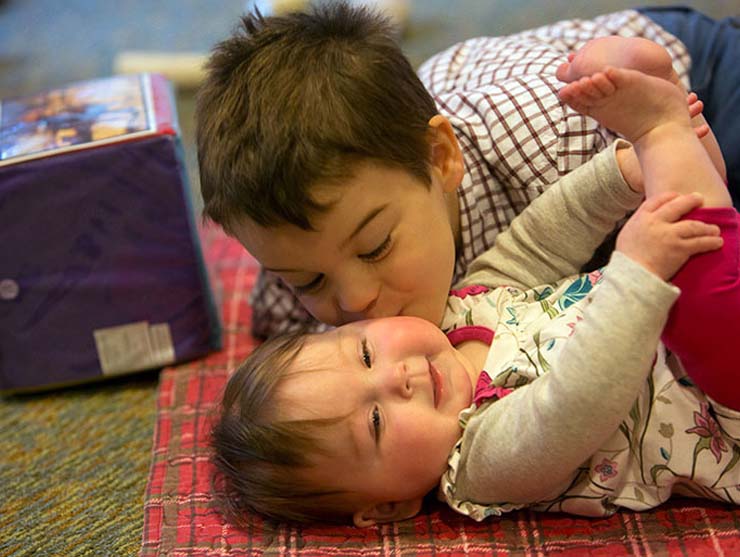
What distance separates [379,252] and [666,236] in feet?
1.05

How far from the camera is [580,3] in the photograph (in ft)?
8.32

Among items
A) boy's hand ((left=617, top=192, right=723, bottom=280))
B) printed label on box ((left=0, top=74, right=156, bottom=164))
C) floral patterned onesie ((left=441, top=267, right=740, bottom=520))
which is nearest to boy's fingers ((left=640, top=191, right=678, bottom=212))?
boy's hand ((left=617, top=192, right=723, bottom=280))

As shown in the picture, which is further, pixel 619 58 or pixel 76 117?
pixel 76 117

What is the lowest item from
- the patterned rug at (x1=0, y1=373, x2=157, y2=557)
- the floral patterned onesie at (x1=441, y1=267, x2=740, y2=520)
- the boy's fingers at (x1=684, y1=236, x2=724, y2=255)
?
the patterned rug at (x1=0, y1=373, x2=157, y2=557)

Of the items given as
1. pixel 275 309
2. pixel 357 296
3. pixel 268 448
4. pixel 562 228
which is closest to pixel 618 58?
pixel 562 228

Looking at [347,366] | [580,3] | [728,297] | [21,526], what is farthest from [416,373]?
[580,3]

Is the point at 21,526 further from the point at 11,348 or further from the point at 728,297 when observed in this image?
the point at 728,297

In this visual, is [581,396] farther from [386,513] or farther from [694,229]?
[386,513]

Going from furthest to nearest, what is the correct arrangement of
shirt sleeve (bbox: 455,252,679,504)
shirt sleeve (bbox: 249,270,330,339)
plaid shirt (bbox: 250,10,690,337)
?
shirt sleeve (bbox: 249,270,330,339), plaid shirt (bbox: 250,10,690,337), shirt sleeve (bbox: 455,252,679,504)

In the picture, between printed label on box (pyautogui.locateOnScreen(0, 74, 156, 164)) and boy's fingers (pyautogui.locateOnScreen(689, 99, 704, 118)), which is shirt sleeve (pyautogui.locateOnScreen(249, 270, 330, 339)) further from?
boy's fingers (pyautogui.locateOnScreen(689, 99, 704, 118))

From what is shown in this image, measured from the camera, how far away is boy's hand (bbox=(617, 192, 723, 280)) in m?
0.87

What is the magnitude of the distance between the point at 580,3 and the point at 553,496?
6.14 ft

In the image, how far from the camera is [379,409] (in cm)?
100

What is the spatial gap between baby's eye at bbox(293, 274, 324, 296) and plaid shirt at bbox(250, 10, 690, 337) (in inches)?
11.4
